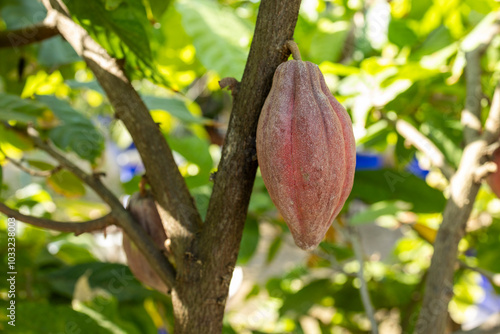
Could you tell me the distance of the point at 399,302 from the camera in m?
1.18

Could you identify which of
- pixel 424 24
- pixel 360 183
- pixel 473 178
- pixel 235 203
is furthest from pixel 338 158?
pixel 424 24

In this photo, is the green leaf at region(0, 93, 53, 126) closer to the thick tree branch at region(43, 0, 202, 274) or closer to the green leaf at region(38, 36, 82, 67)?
the thick tree branch at region(43, 0, 202, 274)

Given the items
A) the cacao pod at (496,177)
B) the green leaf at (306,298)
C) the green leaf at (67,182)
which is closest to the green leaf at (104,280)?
the green leaf at (67,182)

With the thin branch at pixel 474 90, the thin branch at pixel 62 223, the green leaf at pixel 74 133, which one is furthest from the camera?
the green leaf at pixel 74 133

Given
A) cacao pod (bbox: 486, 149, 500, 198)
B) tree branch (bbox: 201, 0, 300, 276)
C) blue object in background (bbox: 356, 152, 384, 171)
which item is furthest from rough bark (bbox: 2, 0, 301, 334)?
blue object in background (bbox: 356, 152, 384, 171)

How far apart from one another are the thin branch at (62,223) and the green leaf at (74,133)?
1.07 ft

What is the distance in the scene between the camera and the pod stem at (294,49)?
481mm

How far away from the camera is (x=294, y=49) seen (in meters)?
0.49

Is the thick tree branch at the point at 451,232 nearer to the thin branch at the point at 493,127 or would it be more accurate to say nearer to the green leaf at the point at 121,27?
the thin branch at the point at 493,127

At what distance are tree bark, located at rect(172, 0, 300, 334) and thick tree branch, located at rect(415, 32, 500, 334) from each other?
1.15 feet

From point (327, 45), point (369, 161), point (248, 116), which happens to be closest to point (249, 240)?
point (327, 45)

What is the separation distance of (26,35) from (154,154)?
465 mm

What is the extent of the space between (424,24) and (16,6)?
2.77ft

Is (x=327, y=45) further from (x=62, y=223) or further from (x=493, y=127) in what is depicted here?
(x=62, y=223)
